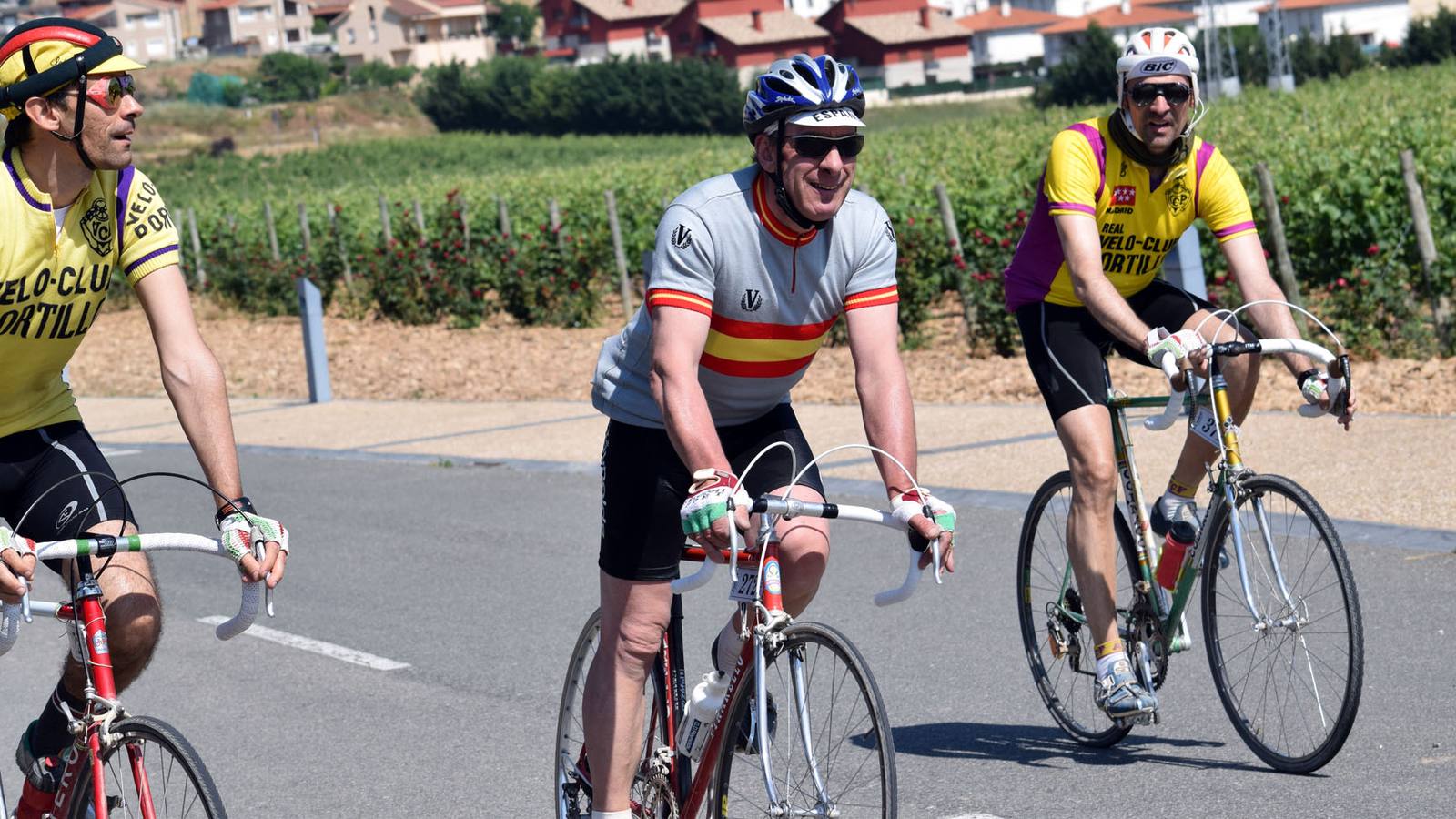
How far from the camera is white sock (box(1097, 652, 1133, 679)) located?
5.18m

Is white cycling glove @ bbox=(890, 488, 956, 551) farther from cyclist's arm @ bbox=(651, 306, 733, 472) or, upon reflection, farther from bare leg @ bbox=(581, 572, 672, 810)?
bare leg @ bbox=(581, 572, 672, 810)

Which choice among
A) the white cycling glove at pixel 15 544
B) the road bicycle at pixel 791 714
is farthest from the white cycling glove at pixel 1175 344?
the white cycling glove at pixel 15 544

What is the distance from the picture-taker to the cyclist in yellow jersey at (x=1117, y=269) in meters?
5.12

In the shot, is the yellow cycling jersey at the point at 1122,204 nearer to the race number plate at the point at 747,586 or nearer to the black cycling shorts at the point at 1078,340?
the black cycling shorts at the point at 1078,340

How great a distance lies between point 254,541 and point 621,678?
0.93 metres

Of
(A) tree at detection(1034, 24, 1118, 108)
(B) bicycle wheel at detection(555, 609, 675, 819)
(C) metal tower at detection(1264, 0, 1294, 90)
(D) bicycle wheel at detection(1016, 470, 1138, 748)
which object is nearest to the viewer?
(B) bicycle wheel at detection(555, 609, 675, 819)

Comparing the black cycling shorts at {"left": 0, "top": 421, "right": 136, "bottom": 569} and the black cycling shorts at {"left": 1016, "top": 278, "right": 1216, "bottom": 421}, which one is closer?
the black cycling shorts at {"left": 0, "top": 421, "right": 136, "bottom": 569}

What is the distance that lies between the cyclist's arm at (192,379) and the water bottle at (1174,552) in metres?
2.69

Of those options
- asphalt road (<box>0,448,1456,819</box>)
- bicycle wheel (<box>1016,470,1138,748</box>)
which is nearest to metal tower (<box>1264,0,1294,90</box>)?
asphalt road (<box>0,448,1456,819</box>)

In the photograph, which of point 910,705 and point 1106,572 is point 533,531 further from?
point 1106,572

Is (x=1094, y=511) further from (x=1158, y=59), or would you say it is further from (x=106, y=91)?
(x=106, y=91)

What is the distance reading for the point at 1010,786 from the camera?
16.8 ft

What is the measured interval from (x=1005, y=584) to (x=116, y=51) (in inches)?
192

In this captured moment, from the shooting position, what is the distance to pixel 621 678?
4.07m
